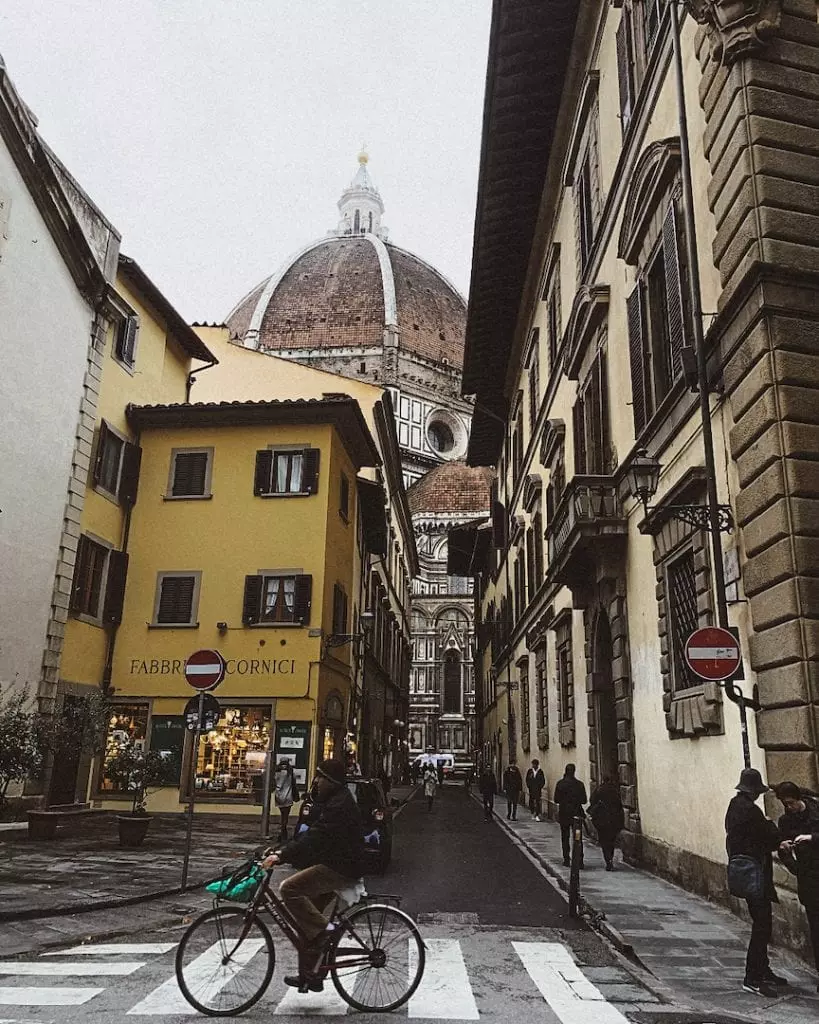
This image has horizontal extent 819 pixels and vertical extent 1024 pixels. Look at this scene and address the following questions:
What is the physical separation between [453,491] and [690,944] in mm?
81919

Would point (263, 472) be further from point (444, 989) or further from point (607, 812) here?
point (444, 989)

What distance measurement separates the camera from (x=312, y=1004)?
603cm

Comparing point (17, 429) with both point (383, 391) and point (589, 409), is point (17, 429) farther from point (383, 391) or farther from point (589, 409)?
point (383, 391)

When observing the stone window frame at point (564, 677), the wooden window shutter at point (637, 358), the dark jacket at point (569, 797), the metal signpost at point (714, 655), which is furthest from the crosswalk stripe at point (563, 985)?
the stone window frame at point (564, 677)

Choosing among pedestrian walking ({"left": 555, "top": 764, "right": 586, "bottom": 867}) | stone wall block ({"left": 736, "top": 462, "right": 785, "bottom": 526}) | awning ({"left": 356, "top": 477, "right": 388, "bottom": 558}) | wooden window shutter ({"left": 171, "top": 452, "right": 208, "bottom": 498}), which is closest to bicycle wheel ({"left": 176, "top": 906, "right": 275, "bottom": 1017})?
stone wall block ({"left": 736, "top": 462, "right": 785, "bottom": 526})

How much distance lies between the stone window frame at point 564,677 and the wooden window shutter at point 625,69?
10.1m

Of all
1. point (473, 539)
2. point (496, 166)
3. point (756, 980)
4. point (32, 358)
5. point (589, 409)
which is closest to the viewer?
point (756, 980)

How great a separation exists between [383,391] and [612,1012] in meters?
32.9

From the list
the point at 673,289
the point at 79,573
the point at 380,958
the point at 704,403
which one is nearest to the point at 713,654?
the point at 704,403

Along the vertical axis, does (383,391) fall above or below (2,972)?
above

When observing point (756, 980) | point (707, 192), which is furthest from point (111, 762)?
point (707, 192)

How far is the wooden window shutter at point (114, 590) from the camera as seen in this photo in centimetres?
2255

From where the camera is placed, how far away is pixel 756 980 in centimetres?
670

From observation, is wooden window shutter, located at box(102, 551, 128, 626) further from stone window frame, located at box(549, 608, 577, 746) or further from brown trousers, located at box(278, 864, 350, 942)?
brown trousers, located at box(278, 864, 350, 942)
